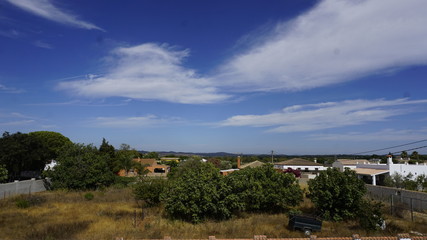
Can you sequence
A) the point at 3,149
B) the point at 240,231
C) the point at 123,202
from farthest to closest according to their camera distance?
the point at 3,149, the point at 123,202, the point at 240,231

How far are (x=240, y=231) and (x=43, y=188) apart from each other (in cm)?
2902

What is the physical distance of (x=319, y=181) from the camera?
20.0 meters

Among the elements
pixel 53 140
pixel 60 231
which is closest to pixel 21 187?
pixel 60 231

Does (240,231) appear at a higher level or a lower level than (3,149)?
lower

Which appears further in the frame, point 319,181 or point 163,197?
point 319,181

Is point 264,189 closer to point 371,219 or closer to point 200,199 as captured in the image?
point 200,199

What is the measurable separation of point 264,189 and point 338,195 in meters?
4.88

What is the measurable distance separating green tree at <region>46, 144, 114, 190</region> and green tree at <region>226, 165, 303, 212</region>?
749 inches

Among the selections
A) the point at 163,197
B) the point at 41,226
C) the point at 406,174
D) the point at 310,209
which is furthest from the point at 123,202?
the point at 406,174

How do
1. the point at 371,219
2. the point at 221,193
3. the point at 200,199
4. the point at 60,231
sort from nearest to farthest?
the point at 60,231 → the point at 371,219 → the point at 200,199 → the point at 221,193

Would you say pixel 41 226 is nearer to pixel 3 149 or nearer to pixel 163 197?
pixel 163 197

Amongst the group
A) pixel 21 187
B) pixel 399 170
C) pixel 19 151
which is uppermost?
pixel 19 151

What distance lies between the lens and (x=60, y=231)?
1377 cm

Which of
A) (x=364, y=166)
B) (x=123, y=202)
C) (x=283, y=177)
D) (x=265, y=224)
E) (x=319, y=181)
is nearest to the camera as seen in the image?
(x=265, y=224)
